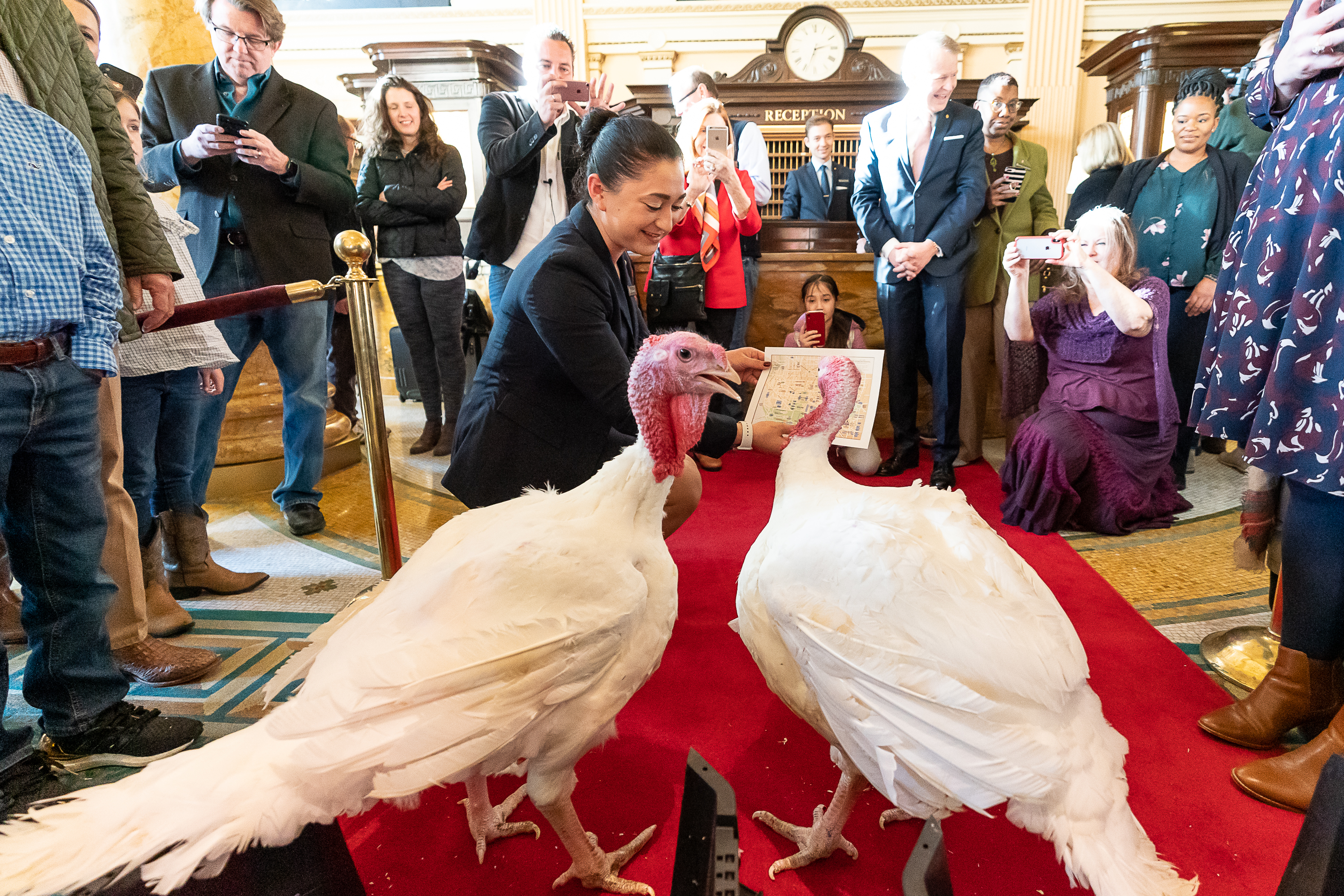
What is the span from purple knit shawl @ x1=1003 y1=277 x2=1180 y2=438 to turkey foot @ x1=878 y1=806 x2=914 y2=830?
248 cm

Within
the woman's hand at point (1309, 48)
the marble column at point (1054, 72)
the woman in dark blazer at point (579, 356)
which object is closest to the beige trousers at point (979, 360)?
the woman in dark blazer at point (579, 356)

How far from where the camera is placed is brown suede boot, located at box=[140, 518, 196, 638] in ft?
8.43

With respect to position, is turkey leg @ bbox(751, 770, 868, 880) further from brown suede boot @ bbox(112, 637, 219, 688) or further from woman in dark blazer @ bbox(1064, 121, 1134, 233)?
woman in dark blazer @ bbox(1064, 121, 1134, 233)

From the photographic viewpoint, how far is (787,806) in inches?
68.3

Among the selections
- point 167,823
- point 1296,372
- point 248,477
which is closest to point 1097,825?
point 1296,372

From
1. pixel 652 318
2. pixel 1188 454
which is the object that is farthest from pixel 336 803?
pixel 1188 454

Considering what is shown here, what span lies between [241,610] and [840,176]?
534cm

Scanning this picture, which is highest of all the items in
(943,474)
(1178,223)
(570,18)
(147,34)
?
(570,18)

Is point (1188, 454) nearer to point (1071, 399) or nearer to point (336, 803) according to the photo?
point (1071, 399)

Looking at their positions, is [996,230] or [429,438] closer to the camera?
[996,230]

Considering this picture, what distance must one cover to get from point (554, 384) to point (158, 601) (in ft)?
5.48

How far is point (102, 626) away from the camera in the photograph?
6.02ft

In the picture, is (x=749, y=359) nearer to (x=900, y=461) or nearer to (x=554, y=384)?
(x=554, y=384)

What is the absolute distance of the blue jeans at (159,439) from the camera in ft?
8.21
